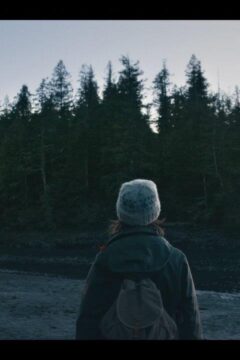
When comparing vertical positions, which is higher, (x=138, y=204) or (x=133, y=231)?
(x=138, y=204)

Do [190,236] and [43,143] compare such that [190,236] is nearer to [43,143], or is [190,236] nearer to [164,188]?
[164,188]

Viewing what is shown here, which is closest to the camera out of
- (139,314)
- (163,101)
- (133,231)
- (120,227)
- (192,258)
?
(139,314)

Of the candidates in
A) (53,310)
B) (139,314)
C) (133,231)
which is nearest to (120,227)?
(133,231)

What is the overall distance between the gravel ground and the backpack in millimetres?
7031

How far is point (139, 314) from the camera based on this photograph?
2510 millimetres

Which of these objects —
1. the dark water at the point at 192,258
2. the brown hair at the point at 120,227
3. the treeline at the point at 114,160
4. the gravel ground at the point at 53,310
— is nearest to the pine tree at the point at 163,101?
the treeline at the point at 114,160

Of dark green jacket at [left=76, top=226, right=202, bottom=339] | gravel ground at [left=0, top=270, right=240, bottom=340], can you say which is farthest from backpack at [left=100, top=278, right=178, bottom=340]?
gravel ground at [left=0, top=270, right=240, bottom=340]

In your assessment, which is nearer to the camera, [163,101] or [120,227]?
[120,227]

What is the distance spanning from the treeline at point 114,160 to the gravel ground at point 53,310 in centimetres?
2146

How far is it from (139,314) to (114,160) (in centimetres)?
4024

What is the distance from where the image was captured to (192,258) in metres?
26.2

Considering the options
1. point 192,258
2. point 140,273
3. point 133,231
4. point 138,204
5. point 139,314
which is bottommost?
point 192,258

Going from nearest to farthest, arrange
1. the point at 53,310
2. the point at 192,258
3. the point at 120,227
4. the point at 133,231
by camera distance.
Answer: the point at 133,231
the point at 120,227
the point at 53,310
the point at 192,258

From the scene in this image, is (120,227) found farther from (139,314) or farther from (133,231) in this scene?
(139,314)
